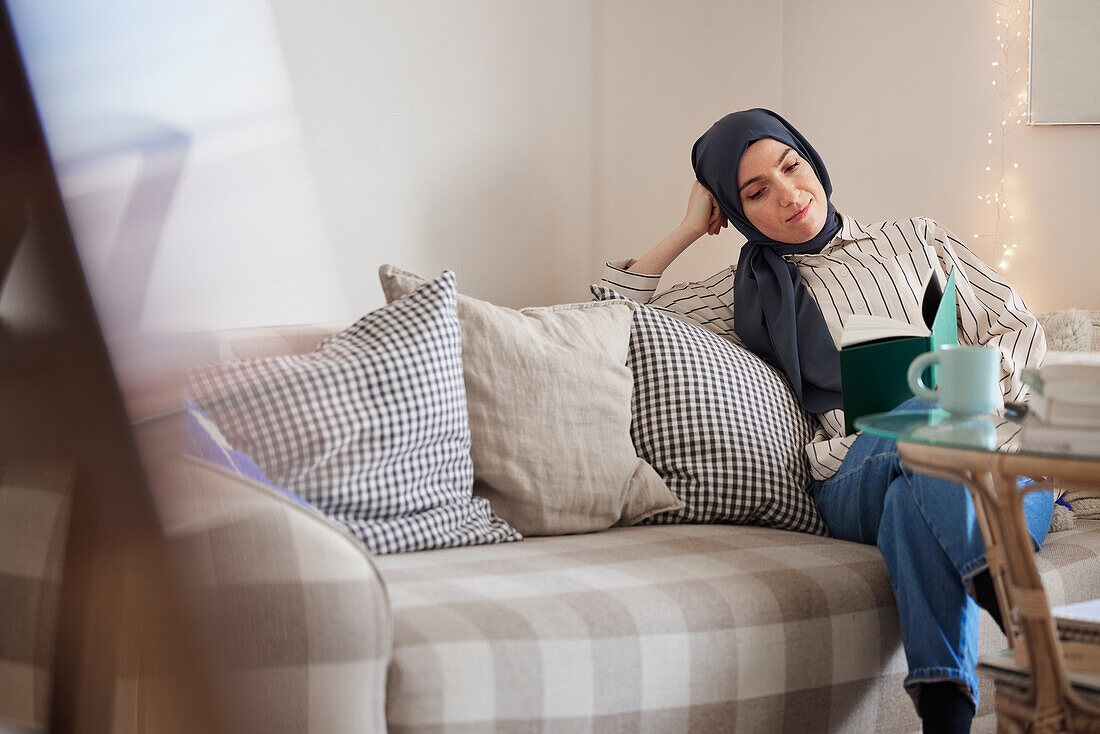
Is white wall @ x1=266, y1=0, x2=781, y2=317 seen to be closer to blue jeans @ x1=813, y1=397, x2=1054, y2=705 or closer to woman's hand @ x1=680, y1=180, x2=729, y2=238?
A: woman's hand @ x1=680, y1=180, x2=729, y2=238

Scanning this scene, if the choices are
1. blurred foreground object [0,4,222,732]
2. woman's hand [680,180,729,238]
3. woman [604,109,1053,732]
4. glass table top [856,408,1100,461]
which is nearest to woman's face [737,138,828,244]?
woman [604,109,1053,732]

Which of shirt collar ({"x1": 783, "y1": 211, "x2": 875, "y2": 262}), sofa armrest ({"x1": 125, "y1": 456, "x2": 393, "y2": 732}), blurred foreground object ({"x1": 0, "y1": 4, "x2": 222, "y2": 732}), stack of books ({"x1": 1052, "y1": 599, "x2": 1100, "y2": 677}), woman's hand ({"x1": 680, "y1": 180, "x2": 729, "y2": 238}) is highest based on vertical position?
blurred foreground object ({"x1": 0, "y1": 4, "x2": 222, "y2": 732})

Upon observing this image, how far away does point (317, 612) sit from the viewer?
2.60ft

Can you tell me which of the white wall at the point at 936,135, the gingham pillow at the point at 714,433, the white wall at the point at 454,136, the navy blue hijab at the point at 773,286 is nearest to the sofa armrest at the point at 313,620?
the gingham pillow at the point at 714,433

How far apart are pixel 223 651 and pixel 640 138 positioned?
6.97 ft

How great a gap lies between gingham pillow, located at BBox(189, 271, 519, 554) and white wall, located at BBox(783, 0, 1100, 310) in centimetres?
143

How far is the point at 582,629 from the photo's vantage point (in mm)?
968

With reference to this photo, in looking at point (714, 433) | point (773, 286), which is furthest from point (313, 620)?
point (773, 286)

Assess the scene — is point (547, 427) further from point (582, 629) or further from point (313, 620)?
point (313, 620)

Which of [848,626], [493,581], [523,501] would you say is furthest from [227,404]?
[848,626]

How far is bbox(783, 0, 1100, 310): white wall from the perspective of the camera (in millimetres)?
2102

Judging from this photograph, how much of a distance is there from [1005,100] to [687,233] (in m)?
0.87

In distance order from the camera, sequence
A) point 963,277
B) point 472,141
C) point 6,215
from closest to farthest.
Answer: point 6,215, point 963,277, point 472,141

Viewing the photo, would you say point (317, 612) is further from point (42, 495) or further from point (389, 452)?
point (42, 495)
